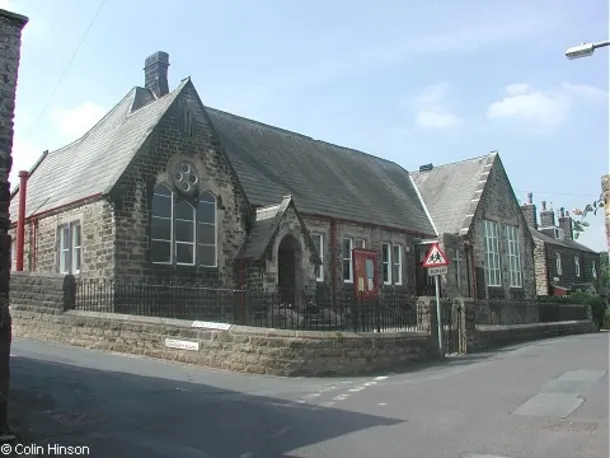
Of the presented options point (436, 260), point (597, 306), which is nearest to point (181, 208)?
point (436, 260)

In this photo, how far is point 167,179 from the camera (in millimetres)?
19656

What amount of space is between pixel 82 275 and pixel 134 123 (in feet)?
19.4

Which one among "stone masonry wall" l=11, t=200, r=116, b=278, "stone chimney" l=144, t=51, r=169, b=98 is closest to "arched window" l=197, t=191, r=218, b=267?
"stone masonry wall" l=11, t=200, r=116, b=278

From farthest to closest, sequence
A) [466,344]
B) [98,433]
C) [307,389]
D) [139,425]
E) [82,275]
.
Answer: [82,275] < [466,344] < [307,389] < [139,425] < [98,433]

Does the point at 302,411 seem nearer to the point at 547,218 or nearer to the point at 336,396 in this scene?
the point at 336,396

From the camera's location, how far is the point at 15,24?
769 cm

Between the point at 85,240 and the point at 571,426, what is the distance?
50.5 ft

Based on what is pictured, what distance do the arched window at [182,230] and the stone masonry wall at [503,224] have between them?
54.1ft

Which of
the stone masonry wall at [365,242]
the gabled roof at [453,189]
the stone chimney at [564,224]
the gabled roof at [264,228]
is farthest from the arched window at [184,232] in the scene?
the stone chimney at [564,224]

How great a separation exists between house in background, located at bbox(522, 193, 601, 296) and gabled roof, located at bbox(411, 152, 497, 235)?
9400 mm

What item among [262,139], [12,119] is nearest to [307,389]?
[12,119]

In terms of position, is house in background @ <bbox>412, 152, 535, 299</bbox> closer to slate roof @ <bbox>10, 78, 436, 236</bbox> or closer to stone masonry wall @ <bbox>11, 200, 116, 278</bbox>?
slate roof @ <bbox>10, 78, 436, 236</bbox>

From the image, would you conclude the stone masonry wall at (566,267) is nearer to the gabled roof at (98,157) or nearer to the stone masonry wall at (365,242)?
the stone masonry wall at (365,242)

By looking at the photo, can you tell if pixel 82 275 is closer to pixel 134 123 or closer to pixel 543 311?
pixel 134 123
